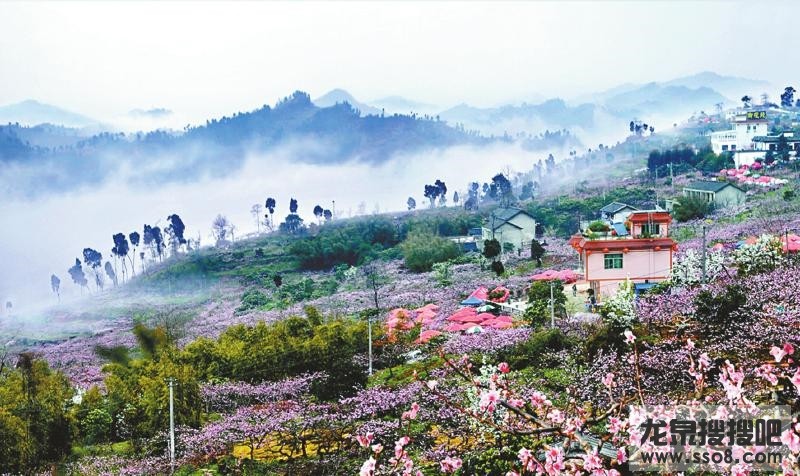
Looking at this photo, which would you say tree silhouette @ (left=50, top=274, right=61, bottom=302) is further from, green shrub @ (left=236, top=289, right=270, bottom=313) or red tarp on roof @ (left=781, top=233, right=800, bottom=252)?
red tarp on roof @ (left=781, top=233, right=800, bottom=252)

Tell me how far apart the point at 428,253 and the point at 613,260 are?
969 inches

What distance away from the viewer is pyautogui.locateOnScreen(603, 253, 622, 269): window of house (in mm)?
28062

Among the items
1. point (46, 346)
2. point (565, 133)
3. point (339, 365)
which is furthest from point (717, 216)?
point (565, 133)

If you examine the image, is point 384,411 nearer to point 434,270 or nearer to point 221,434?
point 221,434

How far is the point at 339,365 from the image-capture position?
72.8 ft

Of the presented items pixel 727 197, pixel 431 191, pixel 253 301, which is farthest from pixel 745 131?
pixel 253 301

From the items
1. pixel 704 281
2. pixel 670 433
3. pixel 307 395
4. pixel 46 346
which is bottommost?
pixel 46 346

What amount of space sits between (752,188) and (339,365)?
1622 inches

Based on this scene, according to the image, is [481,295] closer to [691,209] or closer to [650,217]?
[650,217]

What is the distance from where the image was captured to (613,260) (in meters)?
28.1

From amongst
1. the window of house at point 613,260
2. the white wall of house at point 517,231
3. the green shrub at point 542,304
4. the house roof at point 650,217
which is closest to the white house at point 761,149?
the white wall of house at point 517,231

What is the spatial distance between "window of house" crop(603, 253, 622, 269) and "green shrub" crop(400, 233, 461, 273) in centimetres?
2318

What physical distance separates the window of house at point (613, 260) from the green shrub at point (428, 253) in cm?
2318

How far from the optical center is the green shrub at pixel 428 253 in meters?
51.4
